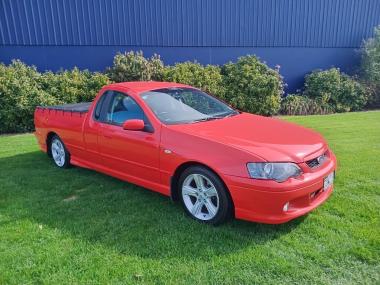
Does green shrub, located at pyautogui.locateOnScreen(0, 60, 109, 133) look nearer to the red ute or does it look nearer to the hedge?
the hedge

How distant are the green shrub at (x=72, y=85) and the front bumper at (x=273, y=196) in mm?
7341

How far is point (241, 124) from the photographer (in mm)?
4387

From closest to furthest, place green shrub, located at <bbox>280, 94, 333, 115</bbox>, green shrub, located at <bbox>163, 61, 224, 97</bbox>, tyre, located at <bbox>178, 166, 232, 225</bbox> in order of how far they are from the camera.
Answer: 1. tyre, located at <bbox>178, 166, 232, 225</bbox>
2. green shrub, located at <bbox>163, 61, 224, 97</bbox>
3. green shrub, located at <bbox>280, 94, 333, 115</bbox>

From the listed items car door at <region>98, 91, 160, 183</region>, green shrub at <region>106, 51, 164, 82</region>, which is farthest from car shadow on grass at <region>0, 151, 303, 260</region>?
green shrub at <region>106, 51, 164, 82</region>

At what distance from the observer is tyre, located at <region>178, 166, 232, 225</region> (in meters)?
3.63

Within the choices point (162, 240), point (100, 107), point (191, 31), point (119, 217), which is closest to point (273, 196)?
point (162, 240)

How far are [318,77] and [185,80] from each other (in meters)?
5.44

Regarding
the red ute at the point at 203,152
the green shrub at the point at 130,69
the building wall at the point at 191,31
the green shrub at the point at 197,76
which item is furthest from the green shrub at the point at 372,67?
the red ute at the point at 203,152

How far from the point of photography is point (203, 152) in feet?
12.1

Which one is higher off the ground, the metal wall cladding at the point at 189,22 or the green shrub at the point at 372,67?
the metal wall cladding at the point at 189,22

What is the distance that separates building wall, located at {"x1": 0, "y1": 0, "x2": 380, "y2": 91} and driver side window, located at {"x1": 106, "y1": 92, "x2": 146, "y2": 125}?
22.1ft

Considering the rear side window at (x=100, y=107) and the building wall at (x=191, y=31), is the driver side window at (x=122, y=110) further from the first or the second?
the building wall at (x=191, y=31)

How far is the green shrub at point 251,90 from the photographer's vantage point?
1130cm

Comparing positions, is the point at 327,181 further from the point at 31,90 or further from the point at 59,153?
the point at 31,90
